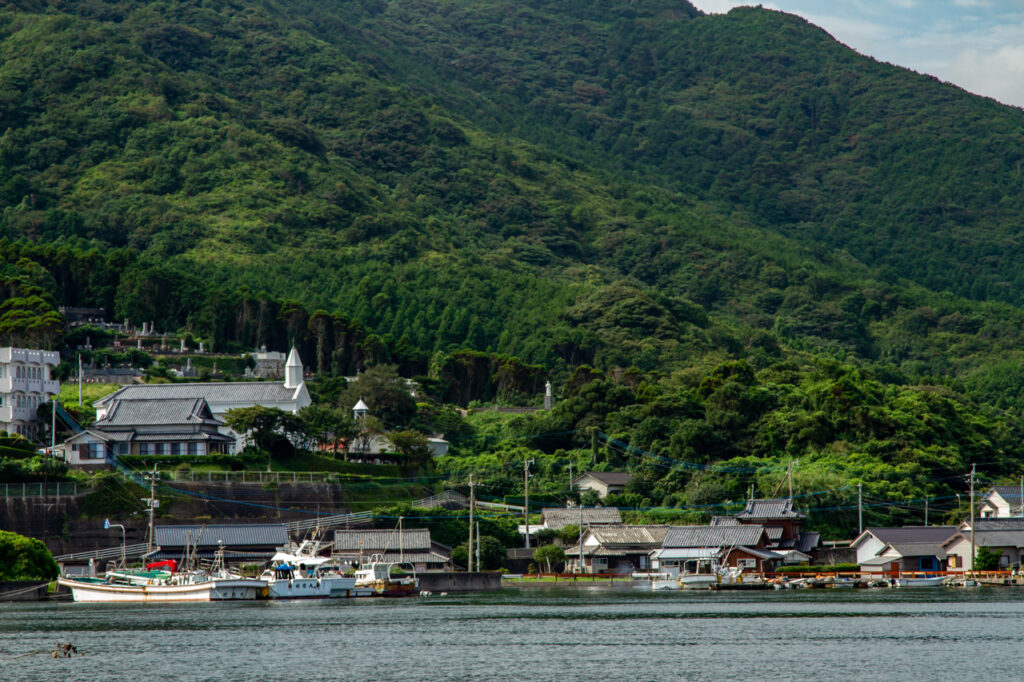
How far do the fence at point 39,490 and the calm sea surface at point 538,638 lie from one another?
8.08 meters

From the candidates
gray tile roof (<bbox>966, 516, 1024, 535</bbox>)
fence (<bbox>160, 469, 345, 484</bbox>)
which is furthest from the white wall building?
gray tile roof (<bbox>966, 516, 1024, 535</bbox>)

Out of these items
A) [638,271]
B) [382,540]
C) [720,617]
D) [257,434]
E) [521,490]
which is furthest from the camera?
[638,271]

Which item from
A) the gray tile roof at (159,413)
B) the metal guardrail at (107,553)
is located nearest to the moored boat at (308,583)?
the metal guardrail at (107,553)

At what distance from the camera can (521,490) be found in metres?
81.5

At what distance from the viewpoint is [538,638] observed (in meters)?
44.0

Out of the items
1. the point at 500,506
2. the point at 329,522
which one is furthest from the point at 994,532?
the point at 329,522

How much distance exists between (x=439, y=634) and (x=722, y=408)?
45.9 m

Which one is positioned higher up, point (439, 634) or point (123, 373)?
point (123, 373)

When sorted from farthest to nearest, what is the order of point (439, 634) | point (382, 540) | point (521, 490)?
point (521, 490), point (382, 540), point (439, 634)

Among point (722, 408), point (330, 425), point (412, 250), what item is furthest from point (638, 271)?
point (330, 425)

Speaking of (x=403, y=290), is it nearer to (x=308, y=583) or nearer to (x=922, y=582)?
(x=308, y=583)

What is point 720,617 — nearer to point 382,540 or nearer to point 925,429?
point 382,540

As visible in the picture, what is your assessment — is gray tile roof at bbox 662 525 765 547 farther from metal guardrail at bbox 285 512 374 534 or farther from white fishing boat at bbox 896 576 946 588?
metal guardrail at bbox 285 512 374 534

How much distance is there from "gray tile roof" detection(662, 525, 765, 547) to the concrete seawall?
36.8 feet
